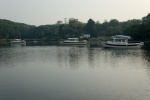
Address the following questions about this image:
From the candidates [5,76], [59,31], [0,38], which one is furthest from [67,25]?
[5,76]

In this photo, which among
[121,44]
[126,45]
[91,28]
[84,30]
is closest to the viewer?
[126,45]

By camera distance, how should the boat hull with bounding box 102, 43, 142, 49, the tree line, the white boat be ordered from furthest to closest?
the tree line
the white boat
the boat hull with bounding box 102, 43, 142, 49

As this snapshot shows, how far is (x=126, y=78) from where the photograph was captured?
87.4 ft

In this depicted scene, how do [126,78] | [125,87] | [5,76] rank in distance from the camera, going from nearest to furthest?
[125,87]
[126,78]
[5,76]

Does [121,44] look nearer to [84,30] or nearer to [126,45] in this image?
[126,45]

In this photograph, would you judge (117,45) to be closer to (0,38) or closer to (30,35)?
(0,38)

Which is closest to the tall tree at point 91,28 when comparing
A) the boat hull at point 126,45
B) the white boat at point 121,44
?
the white boat at point 121,44

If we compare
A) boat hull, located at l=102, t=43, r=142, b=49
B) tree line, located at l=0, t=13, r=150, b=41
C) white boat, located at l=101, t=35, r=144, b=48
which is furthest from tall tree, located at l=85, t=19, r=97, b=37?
boat hull, located at l=102, t=43, r=142, b=49

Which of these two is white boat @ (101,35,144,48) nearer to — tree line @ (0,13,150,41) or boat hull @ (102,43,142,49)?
boat hull @ (102,43,142,49)

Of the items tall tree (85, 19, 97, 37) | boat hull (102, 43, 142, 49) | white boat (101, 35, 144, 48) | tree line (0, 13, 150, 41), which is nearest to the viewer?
boat hull (102, 43, 142, 49)

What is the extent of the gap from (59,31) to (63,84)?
126865 mm

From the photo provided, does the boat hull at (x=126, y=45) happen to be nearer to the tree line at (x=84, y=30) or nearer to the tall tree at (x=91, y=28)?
the tree line at (x=84, y=30)

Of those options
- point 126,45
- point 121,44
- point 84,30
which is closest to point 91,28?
point 84,30

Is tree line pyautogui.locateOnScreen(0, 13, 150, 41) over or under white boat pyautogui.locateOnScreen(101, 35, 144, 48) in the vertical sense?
over
